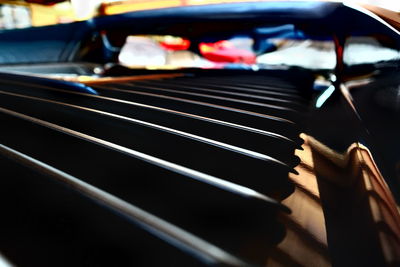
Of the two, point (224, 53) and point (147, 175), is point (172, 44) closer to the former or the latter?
point (224, 53)

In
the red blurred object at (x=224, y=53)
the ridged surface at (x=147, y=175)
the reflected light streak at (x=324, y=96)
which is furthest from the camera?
the red blurred object at (x=224, y=53)

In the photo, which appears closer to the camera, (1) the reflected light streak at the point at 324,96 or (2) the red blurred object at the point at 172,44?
(1) the reflected light streak at the point at 324,96

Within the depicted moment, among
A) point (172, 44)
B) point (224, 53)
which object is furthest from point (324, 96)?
point (172, 44)

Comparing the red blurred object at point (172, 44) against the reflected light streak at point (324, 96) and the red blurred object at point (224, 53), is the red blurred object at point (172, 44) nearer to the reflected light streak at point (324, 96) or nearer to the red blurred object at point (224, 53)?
Result: the red blurred object at point (224, 53)

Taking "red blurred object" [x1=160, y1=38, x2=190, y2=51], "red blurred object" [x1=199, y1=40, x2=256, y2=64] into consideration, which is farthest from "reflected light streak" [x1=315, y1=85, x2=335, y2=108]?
"red blurred object" [x1=160, y1=38, x2=190, y2=51]

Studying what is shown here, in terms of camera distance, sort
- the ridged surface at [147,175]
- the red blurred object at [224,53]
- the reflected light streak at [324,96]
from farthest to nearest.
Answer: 1. the red blurred object at [224,53]
2. the reflected light streak at [324,96]
3. the ridged surface at [147,175]

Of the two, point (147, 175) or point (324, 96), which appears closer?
point (147, 175)

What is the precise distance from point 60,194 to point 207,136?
0.31m

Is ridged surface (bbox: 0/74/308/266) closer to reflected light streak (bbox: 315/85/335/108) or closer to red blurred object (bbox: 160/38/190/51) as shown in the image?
reflected light streak (bbox: 315/85/335/108)

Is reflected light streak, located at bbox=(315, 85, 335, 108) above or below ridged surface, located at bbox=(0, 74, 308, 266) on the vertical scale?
below

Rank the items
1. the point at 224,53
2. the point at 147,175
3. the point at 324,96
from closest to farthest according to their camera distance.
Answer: the point at 147,175 → the point at 324,96 → the point at 224,53

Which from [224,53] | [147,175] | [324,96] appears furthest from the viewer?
[224,53]

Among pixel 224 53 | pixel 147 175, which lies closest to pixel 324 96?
pixel 147 175

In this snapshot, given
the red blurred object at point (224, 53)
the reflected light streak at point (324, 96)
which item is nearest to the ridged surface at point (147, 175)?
the reflected light streak at point (324, 96)
